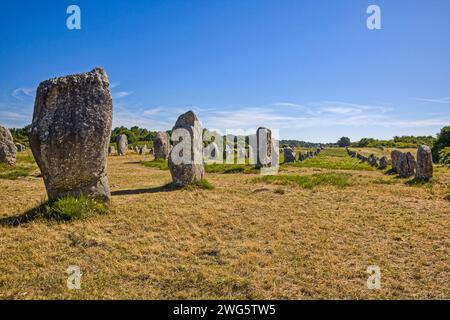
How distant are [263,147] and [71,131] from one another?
1817cm

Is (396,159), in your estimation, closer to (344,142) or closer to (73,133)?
(73,133)

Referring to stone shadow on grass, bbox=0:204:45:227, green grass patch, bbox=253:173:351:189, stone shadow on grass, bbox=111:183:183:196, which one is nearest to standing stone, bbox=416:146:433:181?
green grass patch, bbox=253:173:351:189

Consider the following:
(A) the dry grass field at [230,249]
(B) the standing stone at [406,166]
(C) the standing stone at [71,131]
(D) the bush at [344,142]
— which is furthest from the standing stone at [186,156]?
(D) the bush at [344,142]

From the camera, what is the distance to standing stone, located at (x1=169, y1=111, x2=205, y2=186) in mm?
13922

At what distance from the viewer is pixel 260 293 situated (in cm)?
478

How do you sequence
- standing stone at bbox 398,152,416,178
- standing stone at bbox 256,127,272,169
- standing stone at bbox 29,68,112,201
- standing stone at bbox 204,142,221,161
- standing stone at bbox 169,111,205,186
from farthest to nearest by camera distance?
standing stone at bbox 204,142,221,161 → standing stone at bbox 256,127,272,169 → standing stone at bbox 398,152,416,178 → standing stone at bbox 169,111,205,186 → standing stone at bbox 29,68,112,201

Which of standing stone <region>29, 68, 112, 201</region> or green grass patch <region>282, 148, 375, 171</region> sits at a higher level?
standing stone <region>29, 68, 112, 201</region>

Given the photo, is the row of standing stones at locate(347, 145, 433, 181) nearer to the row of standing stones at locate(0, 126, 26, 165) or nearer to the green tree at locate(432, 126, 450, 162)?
the green tree at locate(432, 126, 450, 162)

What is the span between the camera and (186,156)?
14.0m

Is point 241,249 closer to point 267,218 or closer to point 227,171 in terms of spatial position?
point 267,218

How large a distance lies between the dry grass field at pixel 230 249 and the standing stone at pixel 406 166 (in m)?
8.21

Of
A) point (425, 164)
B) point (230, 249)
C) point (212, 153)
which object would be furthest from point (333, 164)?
point (230, 249)

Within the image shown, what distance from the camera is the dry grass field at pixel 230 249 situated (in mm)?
4945

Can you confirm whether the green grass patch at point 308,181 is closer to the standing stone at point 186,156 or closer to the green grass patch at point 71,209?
the standing stone at point 186,156
